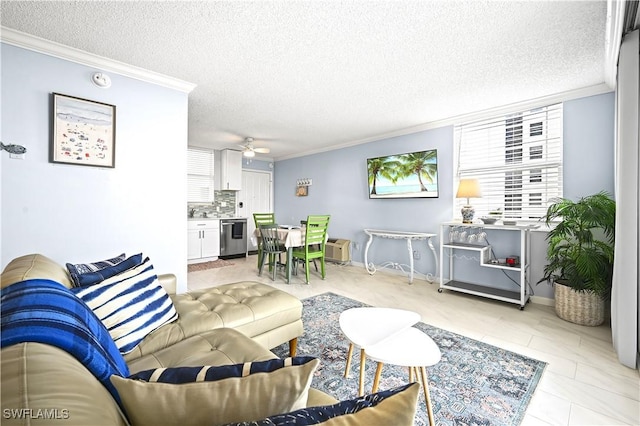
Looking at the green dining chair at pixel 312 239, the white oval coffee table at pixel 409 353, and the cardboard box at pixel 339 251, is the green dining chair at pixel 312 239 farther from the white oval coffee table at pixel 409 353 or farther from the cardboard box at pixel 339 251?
the white oval coffee table at pixel 409 353

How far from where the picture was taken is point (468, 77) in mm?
2748

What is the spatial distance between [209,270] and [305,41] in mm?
4195

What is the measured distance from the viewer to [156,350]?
140 cm

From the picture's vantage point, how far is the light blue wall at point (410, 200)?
2945 mm

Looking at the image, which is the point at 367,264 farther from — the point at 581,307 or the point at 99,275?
the point at 99,275

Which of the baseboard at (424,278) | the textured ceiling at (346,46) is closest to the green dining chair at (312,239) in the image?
the baseboard at (424,278)

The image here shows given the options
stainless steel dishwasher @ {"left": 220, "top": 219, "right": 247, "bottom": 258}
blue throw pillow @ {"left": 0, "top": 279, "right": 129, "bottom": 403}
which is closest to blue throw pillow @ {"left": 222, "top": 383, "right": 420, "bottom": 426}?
blue throw pillow @ {"left": 0, "top": 279, "right": 129, "bottom": 403}

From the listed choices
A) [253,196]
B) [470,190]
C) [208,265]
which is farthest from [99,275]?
[253,196]

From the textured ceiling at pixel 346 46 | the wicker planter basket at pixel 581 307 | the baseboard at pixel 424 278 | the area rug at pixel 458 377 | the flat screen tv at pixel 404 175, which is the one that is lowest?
the area rug at pixel 458 377

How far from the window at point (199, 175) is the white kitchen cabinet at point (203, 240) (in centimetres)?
64

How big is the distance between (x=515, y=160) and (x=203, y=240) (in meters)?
5.66

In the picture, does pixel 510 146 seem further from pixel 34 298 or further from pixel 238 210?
pixel 238 210

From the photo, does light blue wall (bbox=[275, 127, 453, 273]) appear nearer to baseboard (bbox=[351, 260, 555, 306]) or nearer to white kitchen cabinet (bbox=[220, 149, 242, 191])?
baseboard (bbox=[351, 260, 555, 306])

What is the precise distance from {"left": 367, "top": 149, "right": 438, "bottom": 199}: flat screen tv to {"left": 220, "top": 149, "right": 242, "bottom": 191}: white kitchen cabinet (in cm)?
314
